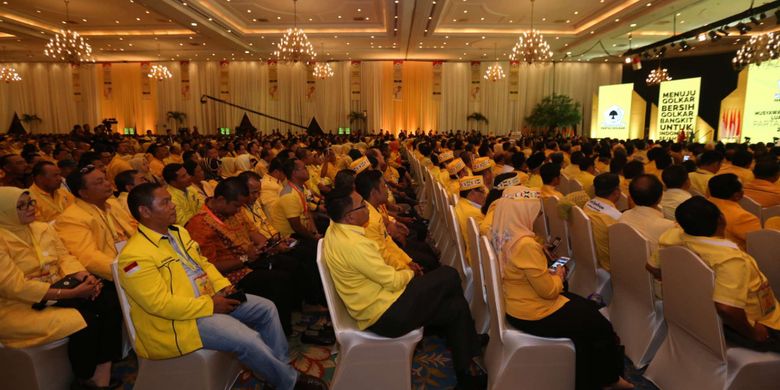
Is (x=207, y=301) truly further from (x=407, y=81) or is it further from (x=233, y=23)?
(x=407, y=81)

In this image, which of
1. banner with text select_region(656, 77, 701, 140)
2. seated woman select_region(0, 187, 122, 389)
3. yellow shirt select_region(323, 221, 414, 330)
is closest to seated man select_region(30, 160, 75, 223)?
seated woman select_region(0, 187, 122, 389)

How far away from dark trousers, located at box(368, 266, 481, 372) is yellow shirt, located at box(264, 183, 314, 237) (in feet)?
7.09

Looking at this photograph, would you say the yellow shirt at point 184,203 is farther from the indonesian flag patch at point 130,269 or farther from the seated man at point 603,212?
the seated man at point 603,212

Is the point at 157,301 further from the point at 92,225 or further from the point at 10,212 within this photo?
the point at 92,225

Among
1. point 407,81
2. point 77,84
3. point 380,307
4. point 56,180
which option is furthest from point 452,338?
point 77,84

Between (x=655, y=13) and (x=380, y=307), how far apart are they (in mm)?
13386

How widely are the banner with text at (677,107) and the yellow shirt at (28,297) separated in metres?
19.9

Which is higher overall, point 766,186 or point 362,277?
point 766,186

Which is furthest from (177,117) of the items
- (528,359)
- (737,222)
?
(737,222)

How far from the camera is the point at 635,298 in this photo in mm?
3049

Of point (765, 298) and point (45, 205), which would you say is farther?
point (45, 205)

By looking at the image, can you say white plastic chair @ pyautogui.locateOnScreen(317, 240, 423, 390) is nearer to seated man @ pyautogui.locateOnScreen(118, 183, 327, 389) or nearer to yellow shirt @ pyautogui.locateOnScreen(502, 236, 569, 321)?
seated man @ pyautogui.locateOnScreen(118, 183, 327, 389)

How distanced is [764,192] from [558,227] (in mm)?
2043

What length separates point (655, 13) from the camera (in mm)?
12430
